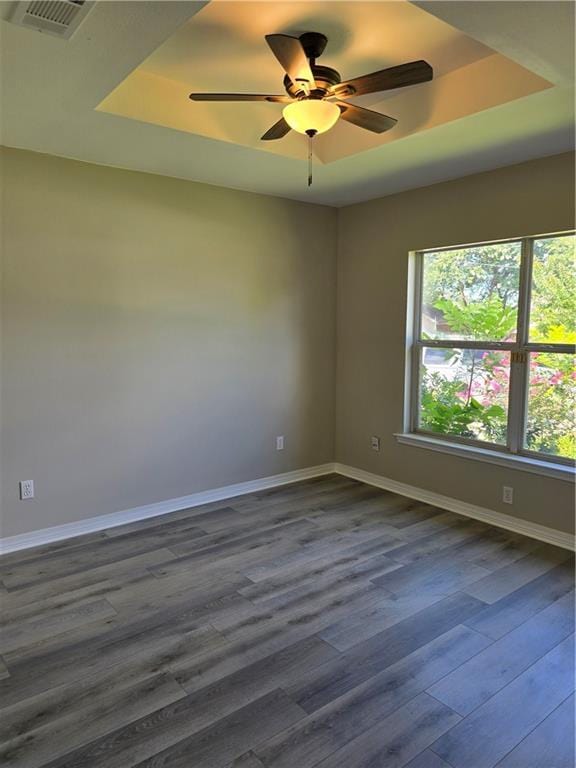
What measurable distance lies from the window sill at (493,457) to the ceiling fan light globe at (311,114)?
2.50 metres

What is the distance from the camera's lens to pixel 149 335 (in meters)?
3.65

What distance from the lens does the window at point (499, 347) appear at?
10.8 feet

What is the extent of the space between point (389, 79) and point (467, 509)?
2.95 m

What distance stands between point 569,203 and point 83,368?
3.30 m

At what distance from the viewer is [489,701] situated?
6.39 ft

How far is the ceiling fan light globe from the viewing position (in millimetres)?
2154

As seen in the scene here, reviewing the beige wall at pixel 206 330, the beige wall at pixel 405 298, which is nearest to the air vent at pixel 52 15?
the beige wall at pixel 206 330

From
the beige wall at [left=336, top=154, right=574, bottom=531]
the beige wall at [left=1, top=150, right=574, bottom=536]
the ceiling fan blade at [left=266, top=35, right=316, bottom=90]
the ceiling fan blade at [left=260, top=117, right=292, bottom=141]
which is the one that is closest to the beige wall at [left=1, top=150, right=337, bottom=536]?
the beige wall at [left=1, top=150, right=574, bottom=536]

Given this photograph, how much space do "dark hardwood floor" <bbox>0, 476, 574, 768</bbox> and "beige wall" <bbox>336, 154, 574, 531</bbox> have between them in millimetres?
382

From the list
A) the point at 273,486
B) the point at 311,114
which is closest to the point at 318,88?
the point at 311,114

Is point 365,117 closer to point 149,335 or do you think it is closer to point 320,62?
point 320,62

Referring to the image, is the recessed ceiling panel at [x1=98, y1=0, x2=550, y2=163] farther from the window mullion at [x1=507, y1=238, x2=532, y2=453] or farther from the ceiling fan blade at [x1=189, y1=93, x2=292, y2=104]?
the window mullion at [x1=507, y1=238, x2=532, y2=453]

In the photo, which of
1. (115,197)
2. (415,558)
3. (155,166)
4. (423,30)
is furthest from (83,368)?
(423,30)

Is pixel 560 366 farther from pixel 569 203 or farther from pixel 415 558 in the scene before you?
pixel 415 558
